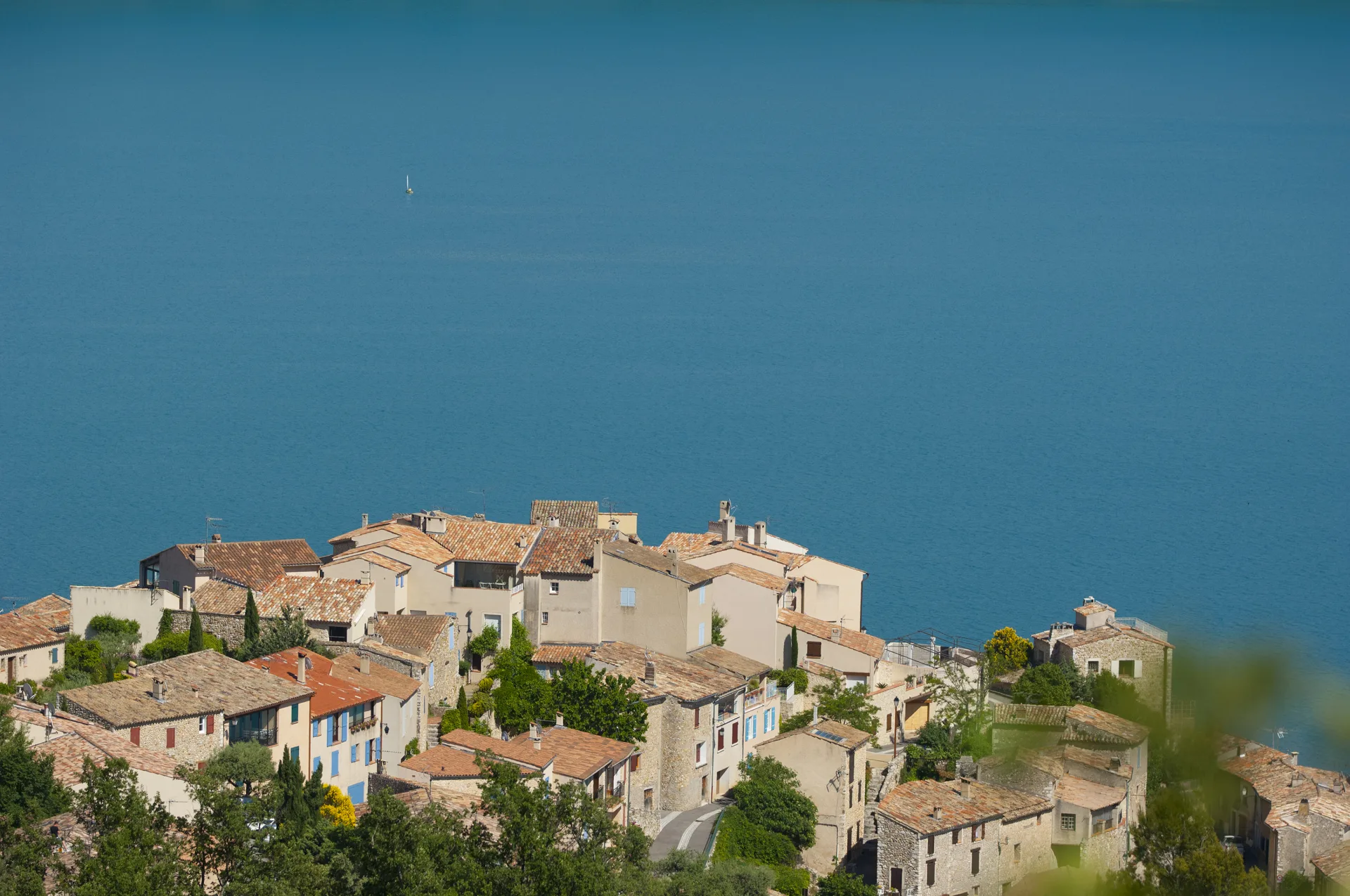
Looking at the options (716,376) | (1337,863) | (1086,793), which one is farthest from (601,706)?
(716,376)

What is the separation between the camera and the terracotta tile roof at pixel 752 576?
37.5 metres

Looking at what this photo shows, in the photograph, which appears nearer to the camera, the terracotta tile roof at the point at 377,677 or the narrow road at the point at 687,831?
the narrow road at the point at 687,831

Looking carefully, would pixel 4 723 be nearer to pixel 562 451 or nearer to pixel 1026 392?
pixel 562 451

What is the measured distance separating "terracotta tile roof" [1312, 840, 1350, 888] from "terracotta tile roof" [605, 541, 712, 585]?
11056mm

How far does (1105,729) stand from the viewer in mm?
17844

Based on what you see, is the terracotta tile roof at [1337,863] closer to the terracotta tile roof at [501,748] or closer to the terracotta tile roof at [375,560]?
the terracotta tile roof at [501,748]

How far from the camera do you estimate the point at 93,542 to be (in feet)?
224

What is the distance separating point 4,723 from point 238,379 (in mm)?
78960

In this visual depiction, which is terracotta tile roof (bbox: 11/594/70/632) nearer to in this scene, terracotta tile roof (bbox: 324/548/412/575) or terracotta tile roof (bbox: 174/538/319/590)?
terracotta tile roof (bbox: 174/538/319/590)

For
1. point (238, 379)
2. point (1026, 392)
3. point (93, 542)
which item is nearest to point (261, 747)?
point (93, 542)

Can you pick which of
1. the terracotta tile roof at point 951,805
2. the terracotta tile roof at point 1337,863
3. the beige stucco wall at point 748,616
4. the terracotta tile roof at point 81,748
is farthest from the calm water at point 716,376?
the terracotta tile roof at point 81,748

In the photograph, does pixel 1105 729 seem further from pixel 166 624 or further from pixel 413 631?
pixel 166 624

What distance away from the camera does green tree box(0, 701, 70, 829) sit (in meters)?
22.8

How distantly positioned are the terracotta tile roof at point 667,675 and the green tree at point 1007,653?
9009mm
